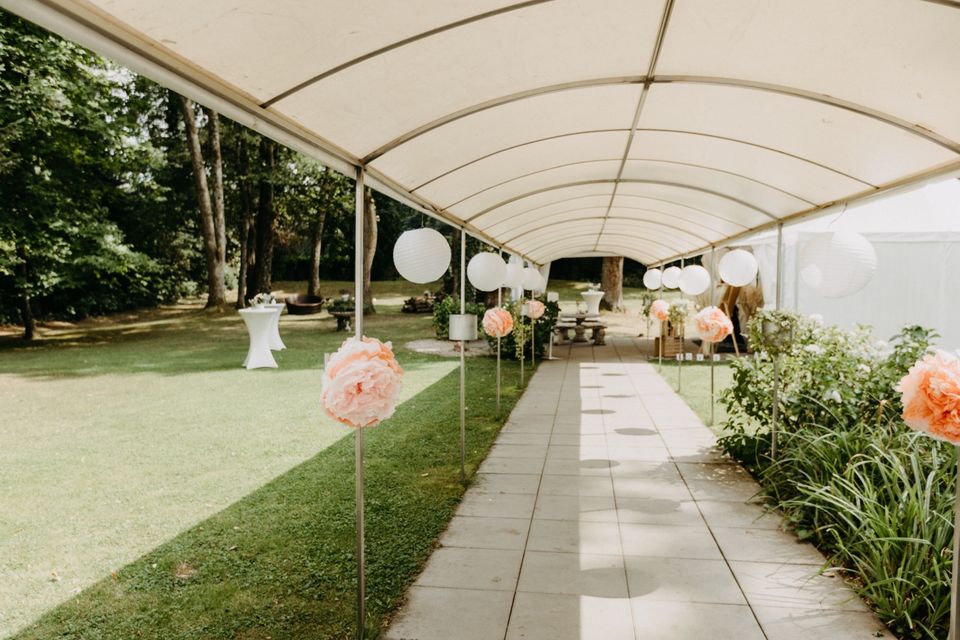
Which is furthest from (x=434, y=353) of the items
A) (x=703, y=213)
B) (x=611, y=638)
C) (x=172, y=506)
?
(x=611, y=638)

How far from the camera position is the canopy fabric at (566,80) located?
6.76 ft

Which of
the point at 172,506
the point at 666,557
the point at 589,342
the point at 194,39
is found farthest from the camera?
the point at 589,342

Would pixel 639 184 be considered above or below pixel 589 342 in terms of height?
above

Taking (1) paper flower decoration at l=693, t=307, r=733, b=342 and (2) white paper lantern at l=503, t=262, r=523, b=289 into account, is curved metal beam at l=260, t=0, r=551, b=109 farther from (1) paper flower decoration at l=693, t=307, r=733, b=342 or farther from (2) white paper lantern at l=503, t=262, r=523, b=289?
(2) white paper lantern at l=503, t=262, r=523, b=289

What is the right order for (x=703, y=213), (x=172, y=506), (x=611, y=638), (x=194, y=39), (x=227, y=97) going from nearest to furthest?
(x=194, y=39) → (x=227, y=97) → (x=611, y=638) → (x=172, y=506) → (x=703, y=213)

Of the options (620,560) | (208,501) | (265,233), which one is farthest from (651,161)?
(265,233)

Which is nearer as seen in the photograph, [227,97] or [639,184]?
[227,97]

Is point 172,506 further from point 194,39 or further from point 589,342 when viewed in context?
point 589,342

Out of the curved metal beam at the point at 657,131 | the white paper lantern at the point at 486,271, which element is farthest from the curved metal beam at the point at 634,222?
the curved metal beam at the point at 657,131

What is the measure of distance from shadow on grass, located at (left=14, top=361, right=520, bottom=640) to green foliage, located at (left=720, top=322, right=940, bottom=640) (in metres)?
2.67

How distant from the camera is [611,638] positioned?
10.0 ft

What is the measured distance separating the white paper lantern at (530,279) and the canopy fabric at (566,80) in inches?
221

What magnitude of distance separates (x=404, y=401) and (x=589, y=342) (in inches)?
363

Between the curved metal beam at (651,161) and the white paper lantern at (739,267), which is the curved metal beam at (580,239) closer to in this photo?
the white paper lantern at (739,267)
